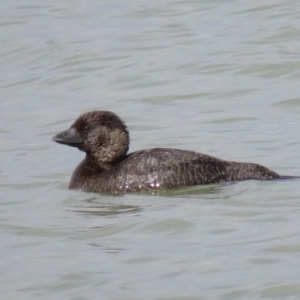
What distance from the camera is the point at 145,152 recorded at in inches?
436

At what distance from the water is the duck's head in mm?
483

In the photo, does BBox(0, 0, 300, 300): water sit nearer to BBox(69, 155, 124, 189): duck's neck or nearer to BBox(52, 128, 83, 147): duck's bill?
BBox(69, 155, 124, 189): duck's neck

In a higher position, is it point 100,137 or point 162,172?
point 100,137

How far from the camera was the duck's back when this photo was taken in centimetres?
1079

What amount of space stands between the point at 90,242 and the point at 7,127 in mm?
5653

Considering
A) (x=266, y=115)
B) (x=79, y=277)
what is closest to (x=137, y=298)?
(x=79, y=277)

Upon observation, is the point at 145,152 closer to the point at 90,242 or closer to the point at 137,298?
the point at 90,242

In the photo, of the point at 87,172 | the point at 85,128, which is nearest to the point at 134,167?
the point at 87,172

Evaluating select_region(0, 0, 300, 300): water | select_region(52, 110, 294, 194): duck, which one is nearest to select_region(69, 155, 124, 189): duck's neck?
select_region(52, 110, 294, 194): duck

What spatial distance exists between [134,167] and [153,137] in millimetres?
2604

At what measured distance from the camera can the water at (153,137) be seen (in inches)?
319

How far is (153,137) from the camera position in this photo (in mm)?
13523

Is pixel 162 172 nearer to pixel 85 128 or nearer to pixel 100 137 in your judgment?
pixel 100 137

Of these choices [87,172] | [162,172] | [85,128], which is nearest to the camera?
[162,172]
